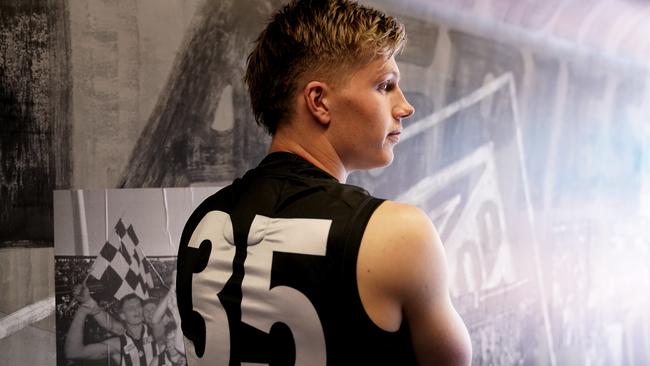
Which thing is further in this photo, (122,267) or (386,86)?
(122,267)

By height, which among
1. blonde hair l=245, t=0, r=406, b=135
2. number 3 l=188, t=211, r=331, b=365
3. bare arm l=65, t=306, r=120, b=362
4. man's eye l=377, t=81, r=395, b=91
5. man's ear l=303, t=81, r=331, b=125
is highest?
blonde hair l=245, t=0, r=406, b=135

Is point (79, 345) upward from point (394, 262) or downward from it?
downward

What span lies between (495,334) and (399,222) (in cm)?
154

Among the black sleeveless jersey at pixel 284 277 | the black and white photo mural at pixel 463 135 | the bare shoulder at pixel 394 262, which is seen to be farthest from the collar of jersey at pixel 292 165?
the black and white photo mural at pixel 463 135

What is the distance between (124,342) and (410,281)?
3.60ft

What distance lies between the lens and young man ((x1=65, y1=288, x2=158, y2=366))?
5.24 feet

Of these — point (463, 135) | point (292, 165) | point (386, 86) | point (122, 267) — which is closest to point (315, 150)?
point (292, 165)

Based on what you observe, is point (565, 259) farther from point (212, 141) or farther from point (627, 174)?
point (212, 141)

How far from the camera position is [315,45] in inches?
36.9

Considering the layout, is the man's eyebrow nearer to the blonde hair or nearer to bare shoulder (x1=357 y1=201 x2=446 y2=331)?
the blonde hair

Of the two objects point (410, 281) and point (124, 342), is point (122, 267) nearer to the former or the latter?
point (124, 342)

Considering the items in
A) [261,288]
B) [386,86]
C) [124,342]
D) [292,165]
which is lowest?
[124,342]

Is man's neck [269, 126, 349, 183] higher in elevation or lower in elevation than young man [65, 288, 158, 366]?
higher

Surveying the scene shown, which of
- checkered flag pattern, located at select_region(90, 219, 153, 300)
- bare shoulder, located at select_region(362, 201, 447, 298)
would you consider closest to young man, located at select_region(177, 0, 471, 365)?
bare shoulder, located at select_region(362, 201, 447, 298)
